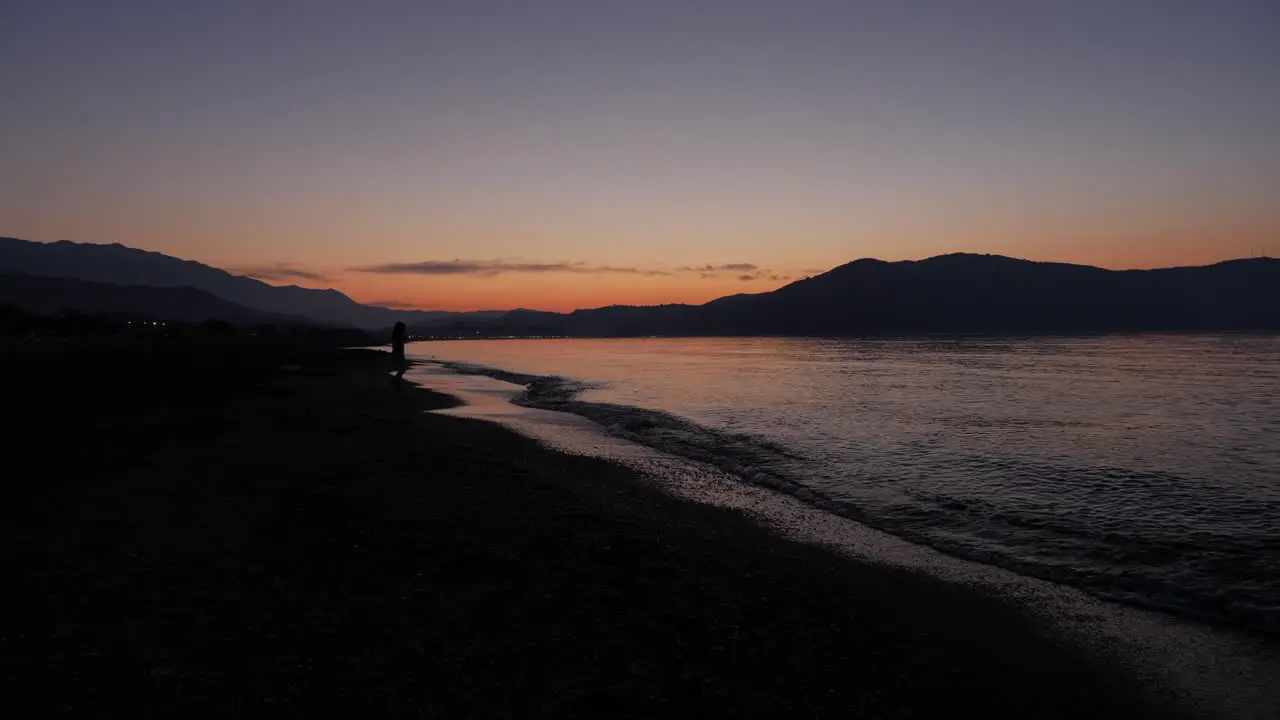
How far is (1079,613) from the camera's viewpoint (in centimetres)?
835

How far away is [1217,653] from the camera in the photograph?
7.24 m

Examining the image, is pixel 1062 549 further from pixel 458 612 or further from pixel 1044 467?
pixel 458 612

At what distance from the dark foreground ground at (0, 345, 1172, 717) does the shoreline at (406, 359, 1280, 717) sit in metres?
0.61

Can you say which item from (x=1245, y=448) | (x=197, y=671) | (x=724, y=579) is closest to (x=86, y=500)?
(x=197, y=671)

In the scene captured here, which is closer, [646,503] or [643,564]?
Answer: [643,564]

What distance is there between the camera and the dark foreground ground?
221 inches

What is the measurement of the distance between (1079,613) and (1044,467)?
38.0 ft

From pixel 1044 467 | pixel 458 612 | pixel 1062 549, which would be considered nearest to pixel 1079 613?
pixel 1062 549

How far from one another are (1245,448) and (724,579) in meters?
23.3

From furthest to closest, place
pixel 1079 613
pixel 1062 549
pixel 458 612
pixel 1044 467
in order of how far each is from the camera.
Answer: pixel 1044 467
pixel 1062 549
pixel 1079 613
pixel 458 612

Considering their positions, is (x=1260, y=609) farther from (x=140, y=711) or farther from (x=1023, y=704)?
(x=140, y=711)

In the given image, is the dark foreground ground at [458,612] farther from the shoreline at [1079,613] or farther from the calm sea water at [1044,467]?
the calm sea water at [1044,467]

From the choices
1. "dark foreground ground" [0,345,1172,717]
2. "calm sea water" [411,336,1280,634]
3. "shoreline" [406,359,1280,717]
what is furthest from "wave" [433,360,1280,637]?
"dark foreground ground" [0,345,1172,717]

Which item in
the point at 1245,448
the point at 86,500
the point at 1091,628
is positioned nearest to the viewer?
the point at 1091,628
